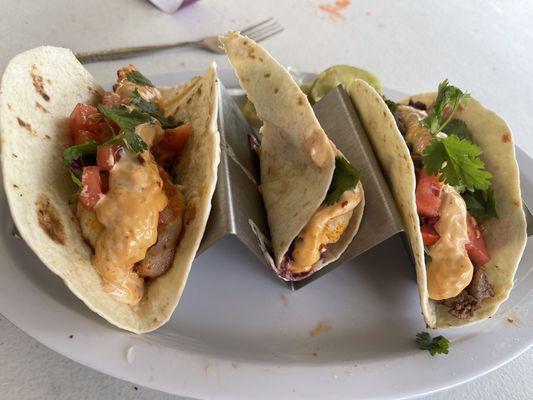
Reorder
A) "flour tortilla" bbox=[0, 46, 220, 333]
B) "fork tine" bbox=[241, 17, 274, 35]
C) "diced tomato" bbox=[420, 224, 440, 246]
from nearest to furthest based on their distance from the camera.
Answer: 1. "flour tortilla" bbox=[0, 46, 220, 333]
2. "diced tomato" bbox=[420, 224, 440, 246]
3. "fork tine" bbox=[241, 17, 274, 35]

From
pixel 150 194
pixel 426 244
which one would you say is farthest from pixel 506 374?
pixel 150 194

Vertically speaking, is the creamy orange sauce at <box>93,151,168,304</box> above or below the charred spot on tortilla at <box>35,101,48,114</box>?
below

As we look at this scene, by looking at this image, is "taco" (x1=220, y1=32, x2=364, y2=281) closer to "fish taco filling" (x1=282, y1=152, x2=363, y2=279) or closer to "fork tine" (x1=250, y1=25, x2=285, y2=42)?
"fish taco filling" (x1=282, y1=152, x2=363, y2=279)

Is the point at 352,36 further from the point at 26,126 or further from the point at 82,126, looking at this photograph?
the point at 26,126

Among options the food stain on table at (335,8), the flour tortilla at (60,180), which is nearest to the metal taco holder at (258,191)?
the flour tortilla at (60,180)

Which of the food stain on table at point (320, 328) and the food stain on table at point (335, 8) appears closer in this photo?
the food stain on table at point (320, 328)

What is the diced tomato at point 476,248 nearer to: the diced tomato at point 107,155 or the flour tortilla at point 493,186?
the flour tortilla at point 493,186

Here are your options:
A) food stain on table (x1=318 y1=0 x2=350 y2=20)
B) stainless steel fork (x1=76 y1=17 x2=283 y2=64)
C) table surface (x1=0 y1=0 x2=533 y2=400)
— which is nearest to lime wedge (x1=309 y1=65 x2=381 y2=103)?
stainless steel fork (x1=76 y1=17 x2=283 y2=64)
